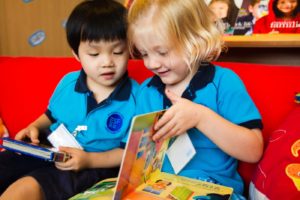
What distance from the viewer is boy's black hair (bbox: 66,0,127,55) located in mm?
896

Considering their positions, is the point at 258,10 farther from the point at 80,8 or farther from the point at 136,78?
the point at 80,8

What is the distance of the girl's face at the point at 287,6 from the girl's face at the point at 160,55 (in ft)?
1.99

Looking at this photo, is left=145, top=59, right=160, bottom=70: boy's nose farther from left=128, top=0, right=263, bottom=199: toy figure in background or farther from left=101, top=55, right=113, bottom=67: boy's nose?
left=101, top=55, right=113, bottom=67: boy's nose

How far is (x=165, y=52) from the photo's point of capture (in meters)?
0.78

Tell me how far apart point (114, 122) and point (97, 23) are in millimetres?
279

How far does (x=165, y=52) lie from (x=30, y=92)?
0.74 m

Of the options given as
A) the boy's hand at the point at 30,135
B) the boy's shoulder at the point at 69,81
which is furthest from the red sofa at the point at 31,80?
the boy's hand at the point at 30,135

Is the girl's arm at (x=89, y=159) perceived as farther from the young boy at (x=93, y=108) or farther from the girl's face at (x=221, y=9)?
the girl's face at (x=221, y=9)

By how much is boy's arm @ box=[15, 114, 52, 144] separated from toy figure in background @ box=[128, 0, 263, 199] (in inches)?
15.9

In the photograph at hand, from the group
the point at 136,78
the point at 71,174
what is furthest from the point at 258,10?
the point at 71,174

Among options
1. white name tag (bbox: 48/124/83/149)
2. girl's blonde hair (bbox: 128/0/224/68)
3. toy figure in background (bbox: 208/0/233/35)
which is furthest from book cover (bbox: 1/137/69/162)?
toy figure in background (bbox: 208/0/233/35)

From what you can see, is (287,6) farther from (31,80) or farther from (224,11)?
(31,80)

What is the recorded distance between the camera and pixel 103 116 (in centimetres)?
95

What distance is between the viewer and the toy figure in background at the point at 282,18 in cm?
119
